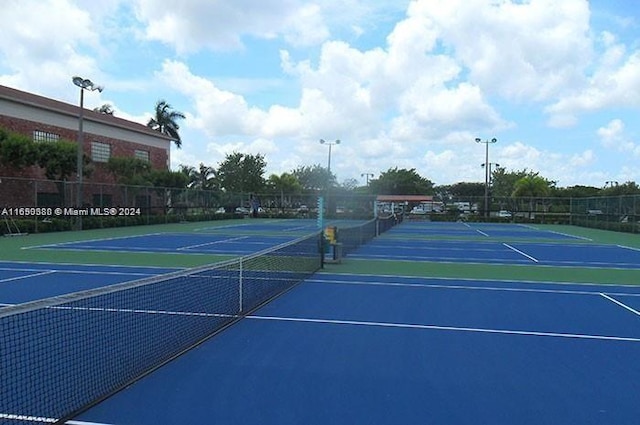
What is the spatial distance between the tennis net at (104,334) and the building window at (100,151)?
3648cm

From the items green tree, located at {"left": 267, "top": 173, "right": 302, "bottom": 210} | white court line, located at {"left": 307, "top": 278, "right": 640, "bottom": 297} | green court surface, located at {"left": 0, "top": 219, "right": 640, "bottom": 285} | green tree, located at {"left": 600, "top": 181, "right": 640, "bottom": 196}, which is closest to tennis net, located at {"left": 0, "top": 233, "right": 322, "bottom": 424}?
white court line, located at {"left": 307, "top": 278, "right": 640, "bottom": 297}

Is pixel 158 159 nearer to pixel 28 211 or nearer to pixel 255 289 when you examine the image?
pixel 28 211

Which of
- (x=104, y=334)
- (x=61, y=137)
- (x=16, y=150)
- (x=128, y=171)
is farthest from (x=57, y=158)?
(x=104, y=334)

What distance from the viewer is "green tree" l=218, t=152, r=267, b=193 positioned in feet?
256

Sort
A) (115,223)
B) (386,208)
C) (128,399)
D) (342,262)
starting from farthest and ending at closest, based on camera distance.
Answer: (386,208) → (115,223) → (342,262) → (128,399)

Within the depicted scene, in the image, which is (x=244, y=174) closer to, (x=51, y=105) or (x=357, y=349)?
(x=51, y=105)

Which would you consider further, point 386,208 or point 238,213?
point 386,208

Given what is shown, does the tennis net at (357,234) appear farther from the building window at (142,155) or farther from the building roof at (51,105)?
the building window at (142,155)

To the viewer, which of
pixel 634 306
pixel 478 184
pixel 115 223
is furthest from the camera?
pixel 478 184

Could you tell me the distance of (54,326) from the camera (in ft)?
26.3

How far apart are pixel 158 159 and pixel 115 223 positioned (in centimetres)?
1998

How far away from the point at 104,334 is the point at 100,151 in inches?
1627

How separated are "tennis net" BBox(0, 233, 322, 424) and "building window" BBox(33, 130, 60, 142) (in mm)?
32083

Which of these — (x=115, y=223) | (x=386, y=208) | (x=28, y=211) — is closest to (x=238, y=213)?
(x=386, y=208)
